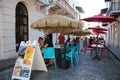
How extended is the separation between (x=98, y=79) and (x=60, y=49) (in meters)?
3.16

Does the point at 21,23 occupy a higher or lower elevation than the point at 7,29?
higher

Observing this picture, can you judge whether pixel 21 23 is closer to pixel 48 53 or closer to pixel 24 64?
pixel 48 53

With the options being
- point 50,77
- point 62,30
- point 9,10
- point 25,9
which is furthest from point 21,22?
point 50,77

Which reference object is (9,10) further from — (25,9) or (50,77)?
(50,77)

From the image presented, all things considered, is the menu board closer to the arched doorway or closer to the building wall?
the building wall

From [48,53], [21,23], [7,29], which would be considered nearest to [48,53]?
[48,53]

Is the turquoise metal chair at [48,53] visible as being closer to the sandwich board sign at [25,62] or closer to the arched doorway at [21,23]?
the sandwich board sign at [25,62]

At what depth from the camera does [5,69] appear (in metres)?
8.91

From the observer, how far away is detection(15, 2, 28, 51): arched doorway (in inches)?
540

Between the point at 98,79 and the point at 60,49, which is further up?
the point at 60,49

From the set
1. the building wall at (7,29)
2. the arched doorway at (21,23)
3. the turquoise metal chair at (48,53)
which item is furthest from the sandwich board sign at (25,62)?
the arched doorway at (21,23)

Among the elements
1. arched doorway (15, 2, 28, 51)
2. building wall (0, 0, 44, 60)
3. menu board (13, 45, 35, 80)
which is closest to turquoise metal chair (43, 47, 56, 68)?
menu board (13, 45, 35, 80)

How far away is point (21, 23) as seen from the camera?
14258 mm

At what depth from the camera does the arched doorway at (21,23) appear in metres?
13.7
